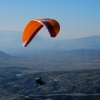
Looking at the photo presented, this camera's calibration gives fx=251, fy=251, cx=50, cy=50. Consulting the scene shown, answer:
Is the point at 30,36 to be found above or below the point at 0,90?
above

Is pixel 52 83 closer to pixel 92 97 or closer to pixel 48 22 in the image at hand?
pixel 92 97

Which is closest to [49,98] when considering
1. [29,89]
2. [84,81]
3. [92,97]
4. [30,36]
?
[92,97]

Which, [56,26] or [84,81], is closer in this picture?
[56,26]

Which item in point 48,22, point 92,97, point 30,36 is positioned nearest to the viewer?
point 48,22

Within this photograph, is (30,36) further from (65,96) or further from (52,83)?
(52,83)

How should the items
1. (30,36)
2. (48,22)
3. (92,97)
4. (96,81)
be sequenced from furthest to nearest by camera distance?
(96,81) → (92,97) → (30,36) → (48,22)

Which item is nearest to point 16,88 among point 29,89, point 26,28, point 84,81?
point 29,89
